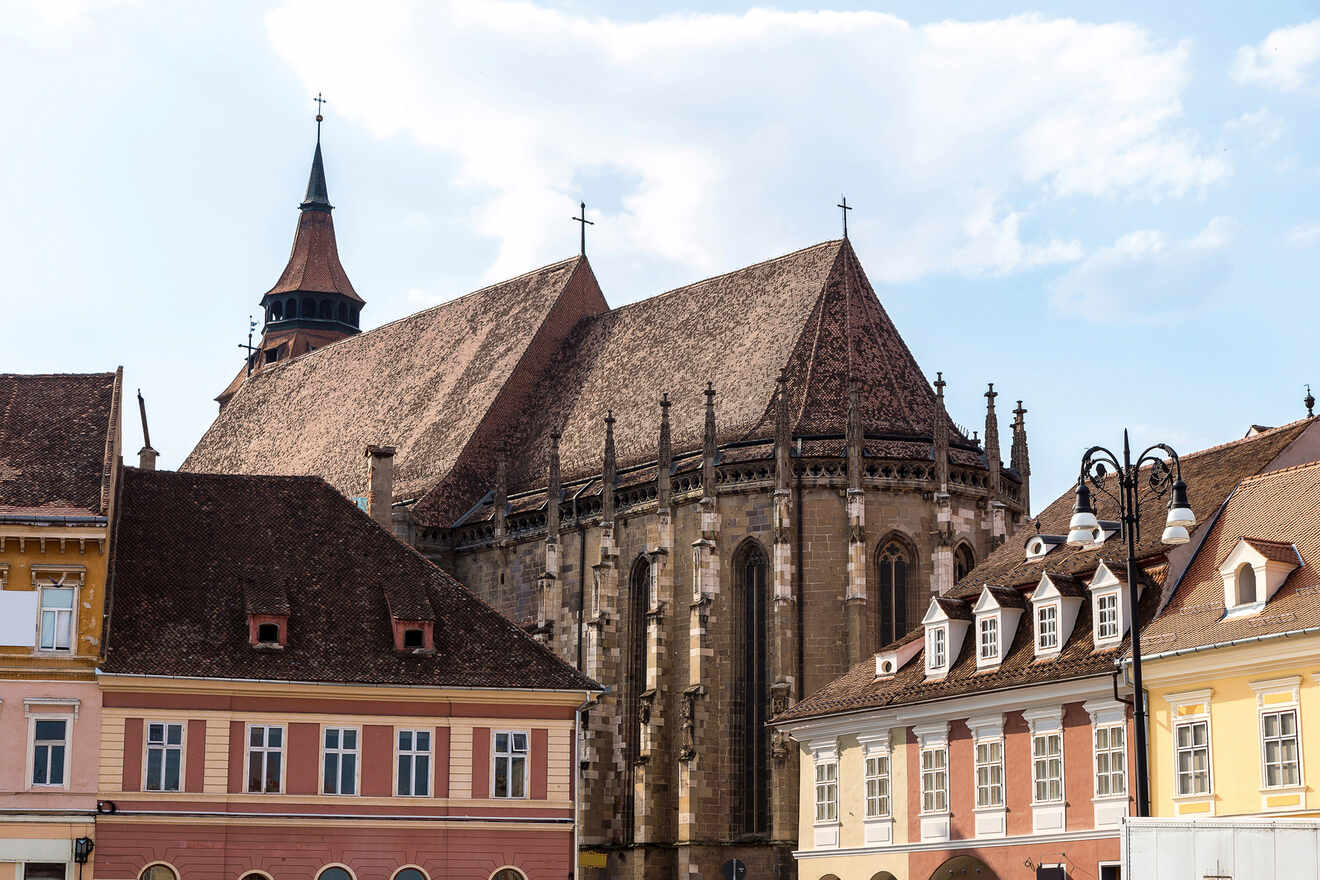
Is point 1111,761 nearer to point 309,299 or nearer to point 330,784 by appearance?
point 330,784

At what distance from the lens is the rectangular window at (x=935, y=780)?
4031 centimetres

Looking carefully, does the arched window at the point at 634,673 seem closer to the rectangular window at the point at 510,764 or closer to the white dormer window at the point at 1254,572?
the rectangular window at the point at 510,764

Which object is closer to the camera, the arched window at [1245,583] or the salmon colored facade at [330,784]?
the arched window at [1245,583]

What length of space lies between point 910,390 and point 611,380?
41.0ft

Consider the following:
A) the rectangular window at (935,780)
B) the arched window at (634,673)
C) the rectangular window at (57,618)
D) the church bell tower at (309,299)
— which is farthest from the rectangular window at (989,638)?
the church bell tower at (309,299)

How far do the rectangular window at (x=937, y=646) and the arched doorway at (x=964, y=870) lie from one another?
12.9 ft

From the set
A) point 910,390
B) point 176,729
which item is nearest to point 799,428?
point 910,390

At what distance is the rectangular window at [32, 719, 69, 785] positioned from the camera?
1565 inches

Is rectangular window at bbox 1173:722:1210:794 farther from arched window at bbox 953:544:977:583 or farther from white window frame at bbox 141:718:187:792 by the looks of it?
arched window at bbox 953:544:977:583

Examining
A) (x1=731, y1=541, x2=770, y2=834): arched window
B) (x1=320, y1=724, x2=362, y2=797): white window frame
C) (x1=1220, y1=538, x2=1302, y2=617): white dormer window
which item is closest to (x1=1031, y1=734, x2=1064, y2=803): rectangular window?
(x1=1220, y1=538, x2=1302, y2=617): white dormer window

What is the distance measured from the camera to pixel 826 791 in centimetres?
4384

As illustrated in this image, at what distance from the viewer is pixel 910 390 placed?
63.0m

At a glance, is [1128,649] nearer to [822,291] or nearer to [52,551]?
[52,551]

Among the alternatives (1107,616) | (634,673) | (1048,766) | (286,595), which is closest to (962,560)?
(634,673)
